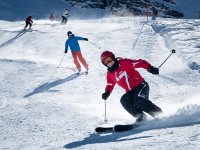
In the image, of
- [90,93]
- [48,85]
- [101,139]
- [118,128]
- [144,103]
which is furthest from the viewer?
[48,85]

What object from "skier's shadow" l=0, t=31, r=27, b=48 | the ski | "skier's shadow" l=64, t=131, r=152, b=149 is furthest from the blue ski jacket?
"skier's shadow" l=64, t=131, r=152, b=149

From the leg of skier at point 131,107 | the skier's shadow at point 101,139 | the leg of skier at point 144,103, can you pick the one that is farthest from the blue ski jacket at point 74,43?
the skier's shadow at point 101,139

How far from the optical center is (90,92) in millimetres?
10414

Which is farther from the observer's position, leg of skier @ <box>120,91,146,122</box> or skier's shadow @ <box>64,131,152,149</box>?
leg of skier @ <box>120,91,146,122</box>

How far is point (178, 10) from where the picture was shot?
62.1 metres

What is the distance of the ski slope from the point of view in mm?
5902

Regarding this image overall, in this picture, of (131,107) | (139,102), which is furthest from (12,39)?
(139,102)

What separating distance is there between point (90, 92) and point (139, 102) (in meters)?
3.83

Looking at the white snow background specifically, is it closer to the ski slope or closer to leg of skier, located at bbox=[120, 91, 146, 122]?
the ski slope

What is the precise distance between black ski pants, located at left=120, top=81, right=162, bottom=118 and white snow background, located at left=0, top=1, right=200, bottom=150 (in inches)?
7.3

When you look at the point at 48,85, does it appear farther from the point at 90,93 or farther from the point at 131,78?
the point at 131,78

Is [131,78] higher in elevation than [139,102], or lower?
higher

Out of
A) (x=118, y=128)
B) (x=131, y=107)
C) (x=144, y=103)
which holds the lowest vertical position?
(x=118, y=128)

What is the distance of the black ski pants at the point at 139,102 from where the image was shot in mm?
6684
